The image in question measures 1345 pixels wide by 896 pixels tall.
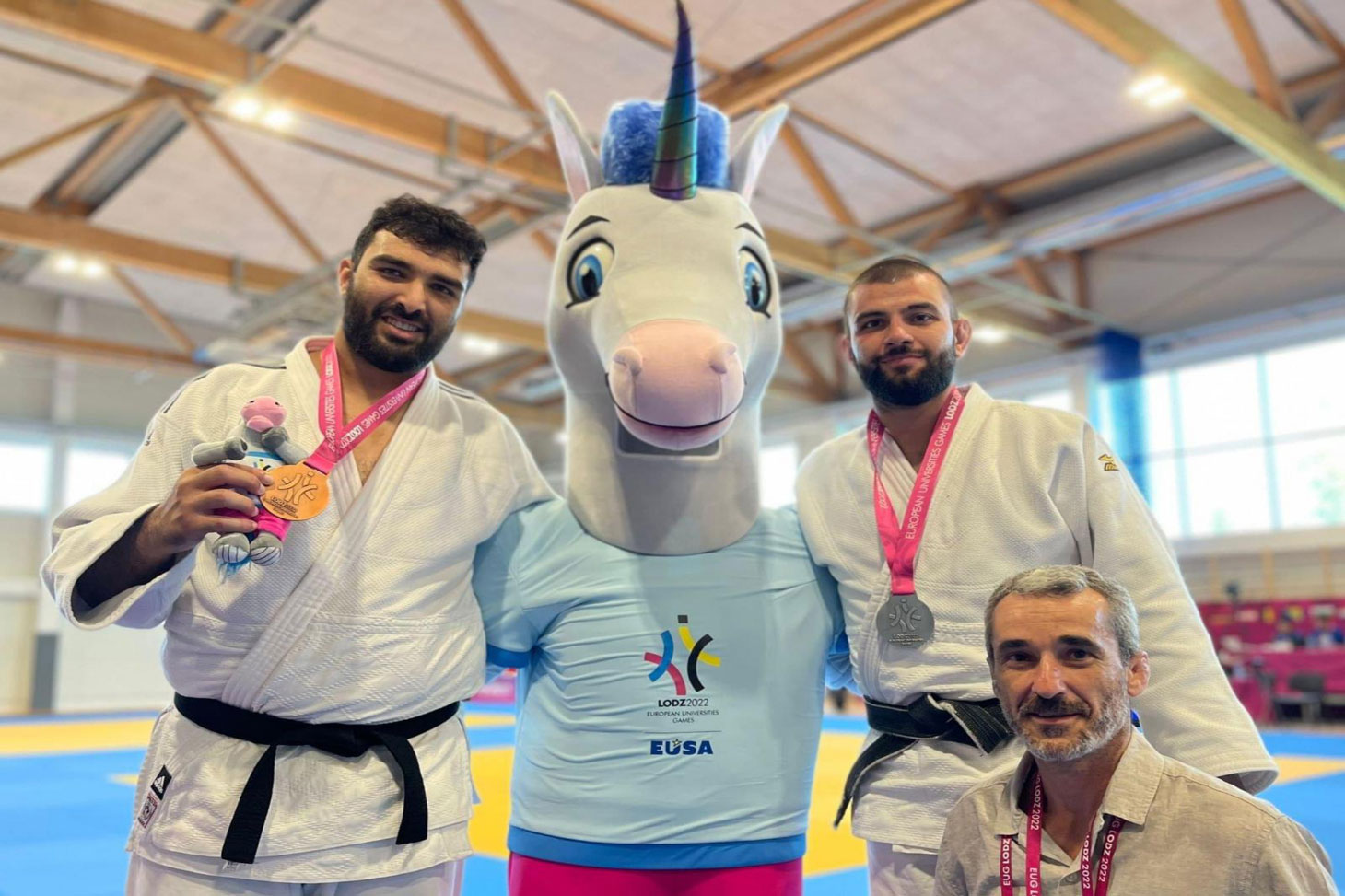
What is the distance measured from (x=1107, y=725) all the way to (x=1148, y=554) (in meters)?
0.68

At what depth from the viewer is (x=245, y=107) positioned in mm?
7742

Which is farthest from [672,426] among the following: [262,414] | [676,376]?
[262,414]

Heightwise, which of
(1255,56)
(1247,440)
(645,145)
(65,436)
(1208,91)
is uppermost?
(1255,56)

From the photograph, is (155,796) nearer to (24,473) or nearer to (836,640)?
(836,640)

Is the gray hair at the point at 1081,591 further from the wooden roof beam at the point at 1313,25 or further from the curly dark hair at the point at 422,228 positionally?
the wooden roof beam at the point at 1313,25

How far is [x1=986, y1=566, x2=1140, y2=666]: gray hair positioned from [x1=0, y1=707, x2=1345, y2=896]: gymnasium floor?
3.52 m

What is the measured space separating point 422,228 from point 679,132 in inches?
26.8

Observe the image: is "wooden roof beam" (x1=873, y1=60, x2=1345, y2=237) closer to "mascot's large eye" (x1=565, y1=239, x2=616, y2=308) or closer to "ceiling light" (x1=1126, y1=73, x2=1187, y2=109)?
"ceiling light" (x1=1126, y1=73, x2=1187, y2=109)

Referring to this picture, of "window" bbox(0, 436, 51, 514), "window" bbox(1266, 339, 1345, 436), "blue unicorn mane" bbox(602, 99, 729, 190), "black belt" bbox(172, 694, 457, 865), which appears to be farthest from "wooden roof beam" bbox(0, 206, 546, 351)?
"window" bbox(1266, 339, 1345, 436)

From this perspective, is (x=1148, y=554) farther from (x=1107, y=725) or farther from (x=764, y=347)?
(x=764, y=347)

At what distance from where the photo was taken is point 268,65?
7523mm

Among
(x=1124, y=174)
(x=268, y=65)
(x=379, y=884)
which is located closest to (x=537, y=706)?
(x=379, y=884)

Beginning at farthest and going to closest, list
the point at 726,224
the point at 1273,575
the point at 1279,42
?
the point at 1273,575 < the point at 1279,42 < the point at 726,224

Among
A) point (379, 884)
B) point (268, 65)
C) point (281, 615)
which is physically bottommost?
point (379, 884)
